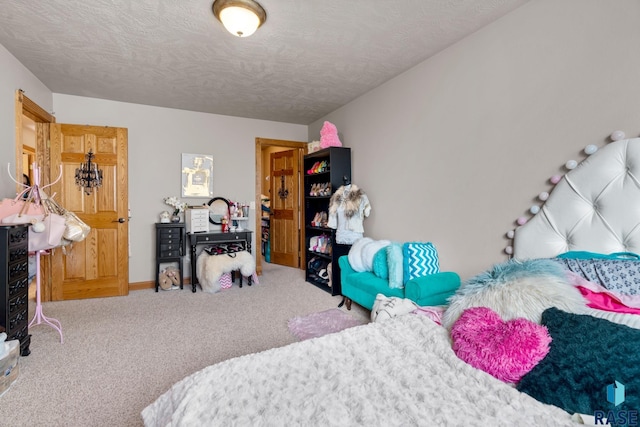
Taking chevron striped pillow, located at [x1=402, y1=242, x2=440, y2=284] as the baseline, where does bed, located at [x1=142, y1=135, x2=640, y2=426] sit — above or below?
below

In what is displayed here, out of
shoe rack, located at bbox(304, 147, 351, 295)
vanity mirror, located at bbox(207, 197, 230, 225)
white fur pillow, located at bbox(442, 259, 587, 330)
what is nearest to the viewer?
white fur pillow, located at bbox(442, 259, 587, 330)

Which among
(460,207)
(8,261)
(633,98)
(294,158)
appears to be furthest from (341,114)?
(8,261)

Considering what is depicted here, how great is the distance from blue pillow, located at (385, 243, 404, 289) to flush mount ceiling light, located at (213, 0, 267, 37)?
6.94 feet

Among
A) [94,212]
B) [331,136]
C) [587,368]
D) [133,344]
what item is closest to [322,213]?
[331,136]

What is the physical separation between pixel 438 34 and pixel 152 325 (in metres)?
3.69

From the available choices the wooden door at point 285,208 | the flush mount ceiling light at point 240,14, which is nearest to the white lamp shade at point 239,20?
the flush mount ceiling light at point 240,14

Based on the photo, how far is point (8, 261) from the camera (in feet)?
7.08

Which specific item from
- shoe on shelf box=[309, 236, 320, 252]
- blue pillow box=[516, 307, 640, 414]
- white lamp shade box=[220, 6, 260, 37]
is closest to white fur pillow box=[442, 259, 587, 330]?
blue pillow box=[516, 307, 640, 414]

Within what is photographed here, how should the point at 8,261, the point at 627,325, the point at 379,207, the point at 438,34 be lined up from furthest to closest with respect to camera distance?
1. the point at 379,207
2. the point at 438,34
3. the point at 8,261
4. the point at 627,325

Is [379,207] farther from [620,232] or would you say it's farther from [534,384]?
[534,384]

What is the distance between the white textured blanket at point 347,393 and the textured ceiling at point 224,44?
7.30 ft

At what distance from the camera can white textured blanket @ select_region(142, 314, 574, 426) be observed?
0.93 meters

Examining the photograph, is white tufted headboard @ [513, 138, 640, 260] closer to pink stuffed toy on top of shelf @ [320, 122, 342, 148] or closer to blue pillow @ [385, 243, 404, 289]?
blue pillow @ [385, 243, 404, 289]

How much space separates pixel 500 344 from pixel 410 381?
43 centimetres
